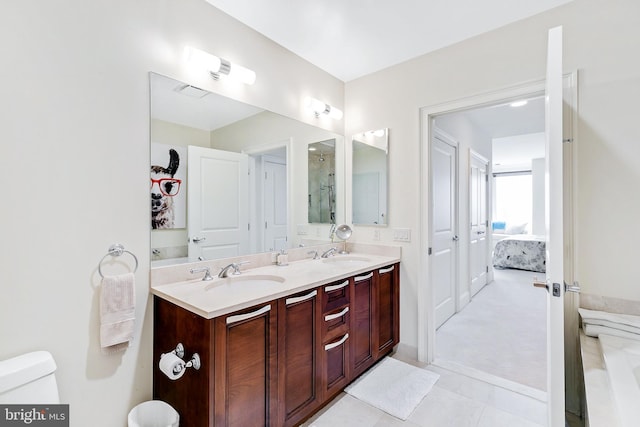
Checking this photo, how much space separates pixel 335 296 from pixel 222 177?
1089 millimetres

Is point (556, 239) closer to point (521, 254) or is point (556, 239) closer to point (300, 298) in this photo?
point (300, 298)

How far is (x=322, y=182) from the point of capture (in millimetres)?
2756

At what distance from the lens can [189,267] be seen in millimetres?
1703

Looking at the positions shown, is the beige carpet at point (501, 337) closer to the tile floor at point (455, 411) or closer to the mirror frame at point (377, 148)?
the tile floor at point (455, 411)

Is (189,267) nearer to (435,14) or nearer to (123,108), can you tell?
(123,108)

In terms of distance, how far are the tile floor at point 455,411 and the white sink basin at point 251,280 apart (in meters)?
0.85

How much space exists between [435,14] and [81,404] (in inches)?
116

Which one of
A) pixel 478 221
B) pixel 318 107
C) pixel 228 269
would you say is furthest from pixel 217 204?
pixel 478 221

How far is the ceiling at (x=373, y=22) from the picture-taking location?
1.81 metres

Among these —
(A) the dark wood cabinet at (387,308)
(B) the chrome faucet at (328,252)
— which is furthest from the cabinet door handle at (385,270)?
(B) the chrome faucet at (328,252)

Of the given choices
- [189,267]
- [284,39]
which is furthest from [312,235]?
[284,39]

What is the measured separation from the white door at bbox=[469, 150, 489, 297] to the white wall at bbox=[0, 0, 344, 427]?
380 cm

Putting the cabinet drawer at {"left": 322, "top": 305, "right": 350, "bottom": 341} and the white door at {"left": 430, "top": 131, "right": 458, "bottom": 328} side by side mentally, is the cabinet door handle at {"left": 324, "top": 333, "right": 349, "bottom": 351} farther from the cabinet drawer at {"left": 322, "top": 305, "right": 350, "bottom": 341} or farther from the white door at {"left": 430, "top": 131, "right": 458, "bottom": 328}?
the white door at {"left": 430, "top": 131, "right": 458, "bottom": 328}
